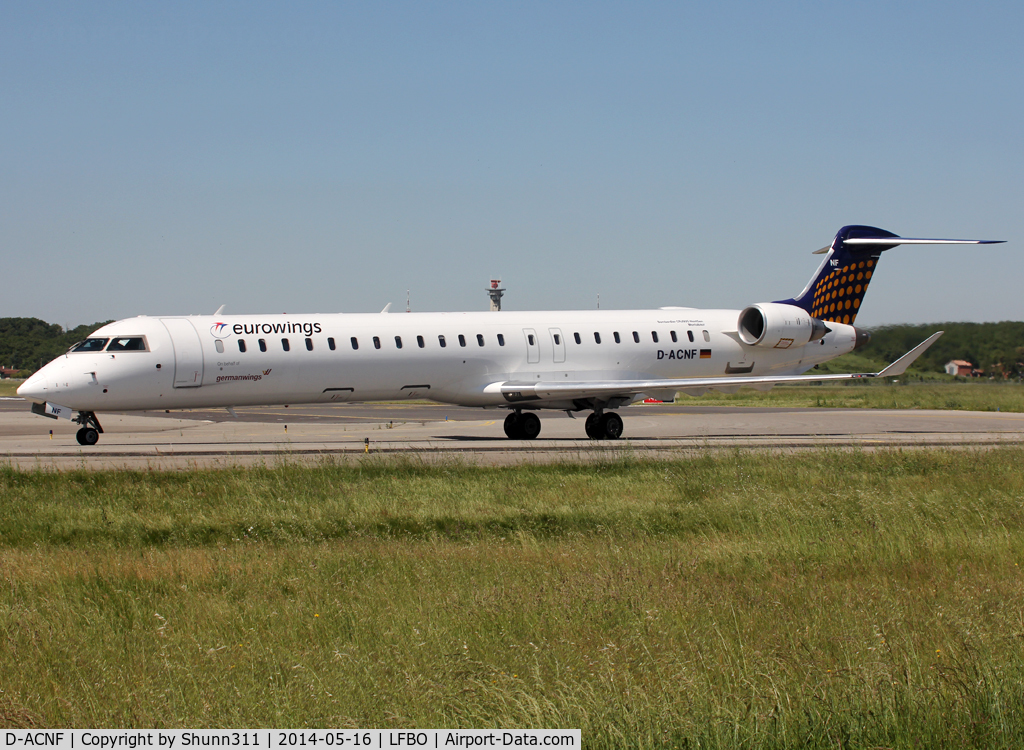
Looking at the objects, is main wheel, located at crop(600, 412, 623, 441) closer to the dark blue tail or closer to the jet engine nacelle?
the jet engine nacelle

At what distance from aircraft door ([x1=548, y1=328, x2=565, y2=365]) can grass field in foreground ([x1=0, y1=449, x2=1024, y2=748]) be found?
13.3 meters

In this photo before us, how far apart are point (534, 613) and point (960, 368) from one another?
46293 mm

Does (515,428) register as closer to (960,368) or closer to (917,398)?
(917,398)

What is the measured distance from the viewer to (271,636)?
6.51 meters

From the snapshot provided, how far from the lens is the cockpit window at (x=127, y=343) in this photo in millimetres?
22266

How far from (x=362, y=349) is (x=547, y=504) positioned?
40.5ft

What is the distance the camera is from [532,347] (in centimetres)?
2623

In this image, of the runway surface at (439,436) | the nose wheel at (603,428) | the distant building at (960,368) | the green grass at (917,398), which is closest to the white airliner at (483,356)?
the nose wheel at (603,428)

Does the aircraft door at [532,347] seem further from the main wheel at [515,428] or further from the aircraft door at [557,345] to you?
the main wheel at [515,428]

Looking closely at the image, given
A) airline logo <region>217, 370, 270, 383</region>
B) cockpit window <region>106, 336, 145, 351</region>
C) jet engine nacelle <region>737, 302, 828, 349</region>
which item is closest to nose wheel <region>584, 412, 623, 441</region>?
jet engine nacelle <region>737, 302, 828, 349</region>

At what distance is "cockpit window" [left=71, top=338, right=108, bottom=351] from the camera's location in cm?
2239

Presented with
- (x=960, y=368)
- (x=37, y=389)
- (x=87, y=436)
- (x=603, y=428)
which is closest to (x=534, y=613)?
(x=37, y=389)

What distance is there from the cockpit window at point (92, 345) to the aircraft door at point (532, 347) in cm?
1027

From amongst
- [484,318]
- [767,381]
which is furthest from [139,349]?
[767,381]
